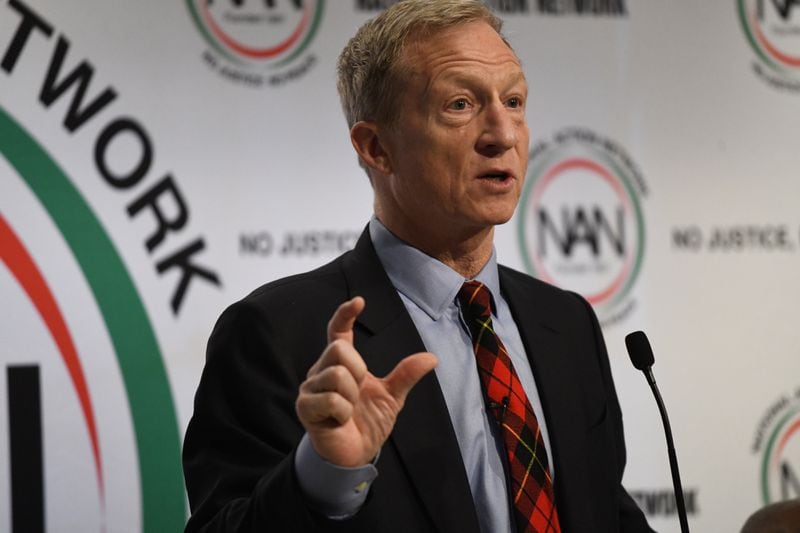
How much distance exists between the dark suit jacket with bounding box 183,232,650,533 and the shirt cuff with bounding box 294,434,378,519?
0.02m

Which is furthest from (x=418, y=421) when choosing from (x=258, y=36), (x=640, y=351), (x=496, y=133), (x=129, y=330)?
(x=258, y=36)

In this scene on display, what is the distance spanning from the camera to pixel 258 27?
118 inches

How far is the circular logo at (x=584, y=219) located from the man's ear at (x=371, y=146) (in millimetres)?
1401

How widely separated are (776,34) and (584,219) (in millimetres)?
913

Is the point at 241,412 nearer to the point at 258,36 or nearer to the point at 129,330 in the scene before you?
the point at 129,330

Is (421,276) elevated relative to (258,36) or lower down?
lower down

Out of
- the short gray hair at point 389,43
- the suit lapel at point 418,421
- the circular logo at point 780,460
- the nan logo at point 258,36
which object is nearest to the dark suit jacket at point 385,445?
the suit lapel at point 418,421

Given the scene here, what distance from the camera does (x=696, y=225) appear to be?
334cm

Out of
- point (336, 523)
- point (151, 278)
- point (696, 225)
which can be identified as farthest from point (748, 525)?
point (151, 278)

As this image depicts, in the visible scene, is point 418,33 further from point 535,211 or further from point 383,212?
point 535,211

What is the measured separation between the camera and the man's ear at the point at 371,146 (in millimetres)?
1835

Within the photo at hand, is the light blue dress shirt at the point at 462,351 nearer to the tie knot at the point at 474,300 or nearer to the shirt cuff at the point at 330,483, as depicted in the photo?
the tie knot at the point at 474,300

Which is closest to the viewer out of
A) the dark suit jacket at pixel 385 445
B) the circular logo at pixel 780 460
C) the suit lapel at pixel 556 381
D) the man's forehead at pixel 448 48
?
the dark suit jacket at pixel 385 445

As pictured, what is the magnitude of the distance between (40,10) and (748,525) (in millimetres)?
2115
